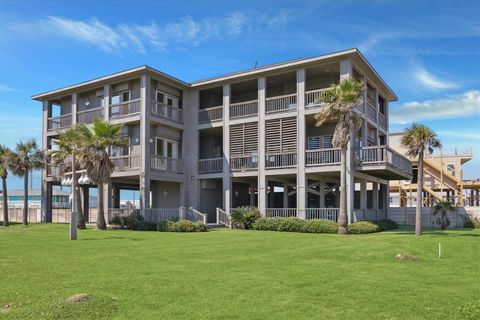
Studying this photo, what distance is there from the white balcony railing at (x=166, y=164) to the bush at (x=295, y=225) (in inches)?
299

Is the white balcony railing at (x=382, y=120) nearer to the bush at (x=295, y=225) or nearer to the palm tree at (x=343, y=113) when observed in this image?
the palm tree at (x=343, y=113)

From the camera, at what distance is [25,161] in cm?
3350

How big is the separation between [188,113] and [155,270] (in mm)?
22050

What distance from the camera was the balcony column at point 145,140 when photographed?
2867 centimetres

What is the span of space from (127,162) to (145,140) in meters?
2.33

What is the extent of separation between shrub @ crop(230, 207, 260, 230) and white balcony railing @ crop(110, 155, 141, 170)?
22.8ft

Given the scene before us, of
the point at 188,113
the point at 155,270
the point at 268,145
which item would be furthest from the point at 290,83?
the point at 155,270

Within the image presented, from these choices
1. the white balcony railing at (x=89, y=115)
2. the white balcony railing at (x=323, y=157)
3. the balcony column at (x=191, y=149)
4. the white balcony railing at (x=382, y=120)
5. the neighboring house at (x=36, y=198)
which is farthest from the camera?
the neighboring house at (x=36, y=198)

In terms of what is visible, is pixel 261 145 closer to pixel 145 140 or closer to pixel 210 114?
pixel 210 114

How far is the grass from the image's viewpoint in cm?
783

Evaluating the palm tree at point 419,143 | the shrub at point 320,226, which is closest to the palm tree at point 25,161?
the shrub at point 320,226

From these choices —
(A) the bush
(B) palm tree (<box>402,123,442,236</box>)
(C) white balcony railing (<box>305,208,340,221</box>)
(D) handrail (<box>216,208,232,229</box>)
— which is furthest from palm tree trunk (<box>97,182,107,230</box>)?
(B) palm tree (<box>402,123,442,236</box>)

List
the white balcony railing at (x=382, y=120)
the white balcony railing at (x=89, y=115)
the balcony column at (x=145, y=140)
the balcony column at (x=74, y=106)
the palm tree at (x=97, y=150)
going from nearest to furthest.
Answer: the palm tree at (x=97, y=150) < the balcony column at (x=145, y=140) < the white balcony railing at (x=89, y=115) < the white balcony railing at (x=382, y=120) < the balcony column at (x=74, y=106)

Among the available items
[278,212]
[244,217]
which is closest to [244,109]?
[278,212]
